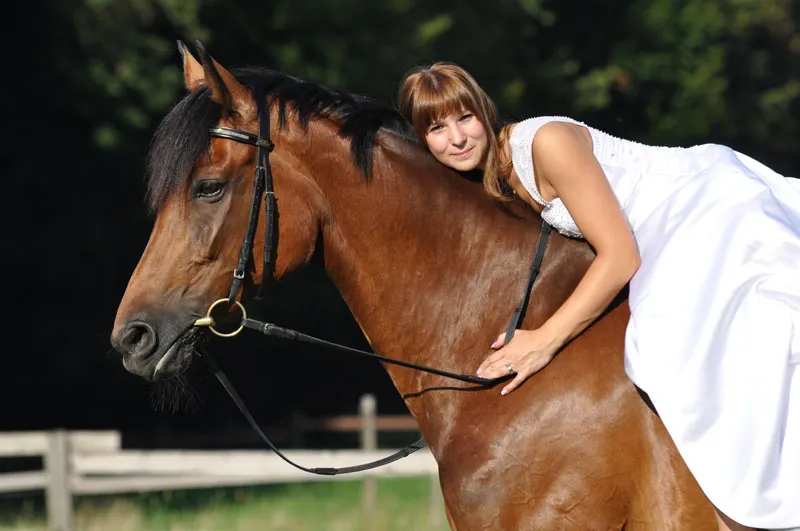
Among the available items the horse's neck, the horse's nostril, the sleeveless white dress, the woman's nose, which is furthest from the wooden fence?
the sleeveless white dress

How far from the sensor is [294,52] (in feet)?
63.7

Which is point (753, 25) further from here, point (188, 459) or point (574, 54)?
point (188, 459)

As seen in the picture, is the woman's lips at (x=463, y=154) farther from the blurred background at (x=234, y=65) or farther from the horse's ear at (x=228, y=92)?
the blurred background at (x=234, y=65)

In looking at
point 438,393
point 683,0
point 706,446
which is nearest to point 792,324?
point 706,446

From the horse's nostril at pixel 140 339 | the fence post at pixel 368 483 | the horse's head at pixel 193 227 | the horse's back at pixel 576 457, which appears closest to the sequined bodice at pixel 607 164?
the horse's back at pixel 576 457

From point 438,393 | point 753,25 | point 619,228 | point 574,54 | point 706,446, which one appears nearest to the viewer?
point 706,446

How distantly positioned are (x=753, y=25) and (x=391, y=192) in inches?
1223

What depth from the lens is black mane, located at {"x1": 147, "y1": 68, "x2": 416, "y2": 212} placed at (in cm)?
347

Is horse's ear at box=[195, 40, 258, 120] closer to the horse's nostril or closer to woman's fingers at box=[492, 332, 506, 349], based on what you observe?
the horse's nostril

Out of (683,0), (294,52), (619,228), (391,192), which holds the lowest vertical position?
(619,228)

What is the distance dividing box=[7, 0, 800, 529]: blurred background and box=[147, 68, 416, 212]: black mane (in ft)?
19.5

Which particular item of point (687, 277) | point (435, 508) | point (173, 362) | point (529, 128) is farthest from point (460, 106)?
point (435, 508)

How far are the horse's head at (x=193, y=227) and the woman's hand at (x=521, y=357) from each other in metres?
0.84

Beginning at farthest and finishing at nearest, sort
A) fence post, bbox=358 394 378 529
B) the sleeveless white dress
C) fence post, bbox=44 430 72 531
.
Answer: fence post, bbox=358 394 378 529, fence post, bbox=44 430 72 531, the sleeveless white dress
